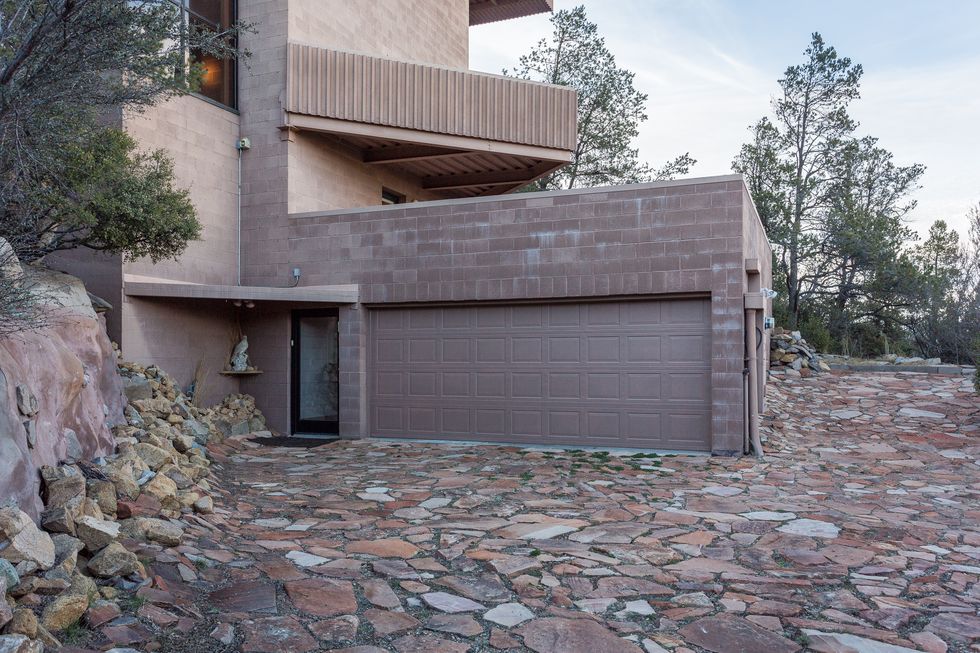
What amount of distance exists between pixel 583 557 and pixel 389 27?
40.3ft

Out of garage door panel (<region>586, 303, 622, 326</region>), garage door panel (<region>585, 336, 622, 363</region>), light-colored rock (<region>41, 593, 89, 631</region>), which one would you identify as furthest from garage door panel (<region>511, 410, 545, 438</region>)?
light-colored rock (<region>41, 593, 89, 631</region>)

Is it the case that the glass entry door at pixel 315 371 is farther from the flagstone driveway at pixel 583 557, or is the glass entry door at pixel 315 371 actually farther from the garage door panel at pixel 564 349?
the garage door panel at pixel 564 349

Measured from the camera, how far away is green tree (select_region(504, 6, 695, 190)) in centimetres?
1948

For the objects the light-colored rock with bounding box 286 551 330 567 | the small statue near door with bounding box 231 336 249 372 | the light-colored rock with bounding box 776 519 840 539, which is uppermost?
the small statue near door with bounding box 231 336 249 372

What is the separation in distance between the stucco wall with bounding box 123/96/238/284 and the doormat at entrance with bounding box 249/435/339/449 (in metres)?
2.71

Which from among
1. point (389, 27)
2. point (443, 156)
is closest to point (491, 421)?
point (443, 156)

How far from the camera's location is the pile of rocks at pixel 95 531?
10.9 feet

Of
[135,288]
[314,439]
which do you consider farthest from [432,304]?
[135,288]

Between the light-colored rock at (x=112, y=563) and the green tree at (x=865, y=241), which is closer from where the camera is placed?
the light-colored rock at (x=112, y=563)

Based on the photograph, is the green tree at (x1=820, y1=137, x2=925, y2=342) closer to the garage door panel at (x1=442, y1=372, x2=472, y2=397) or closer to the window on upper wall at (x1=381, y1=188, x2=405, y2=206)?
the window on upper wall at (x1=381, y1=188, x2=405, y2=206)

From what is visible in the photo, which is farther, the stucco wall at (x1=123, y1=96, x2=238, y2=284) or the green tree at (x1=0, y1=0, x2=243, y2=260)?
the stucco wall at (x1=123, y1=96, x2=238, y2=284)

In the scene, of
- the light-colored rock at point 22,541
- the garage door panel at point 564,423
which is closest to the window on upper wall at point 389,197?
the garage door panel at point 564,423

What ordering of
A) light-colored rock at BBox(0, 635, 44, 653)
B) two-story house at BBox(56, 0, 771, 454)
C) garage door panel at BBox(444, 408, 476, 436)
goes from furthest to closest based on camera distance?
garage door panel at BBox(444, 408, 476, 436)
two-story house at BBox(56, 0, 771, 454)
light-colored rock at BBox(0, 635, 44, 653)

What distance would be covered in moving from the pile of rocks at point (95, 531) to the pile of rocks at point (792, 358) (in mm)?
11901
